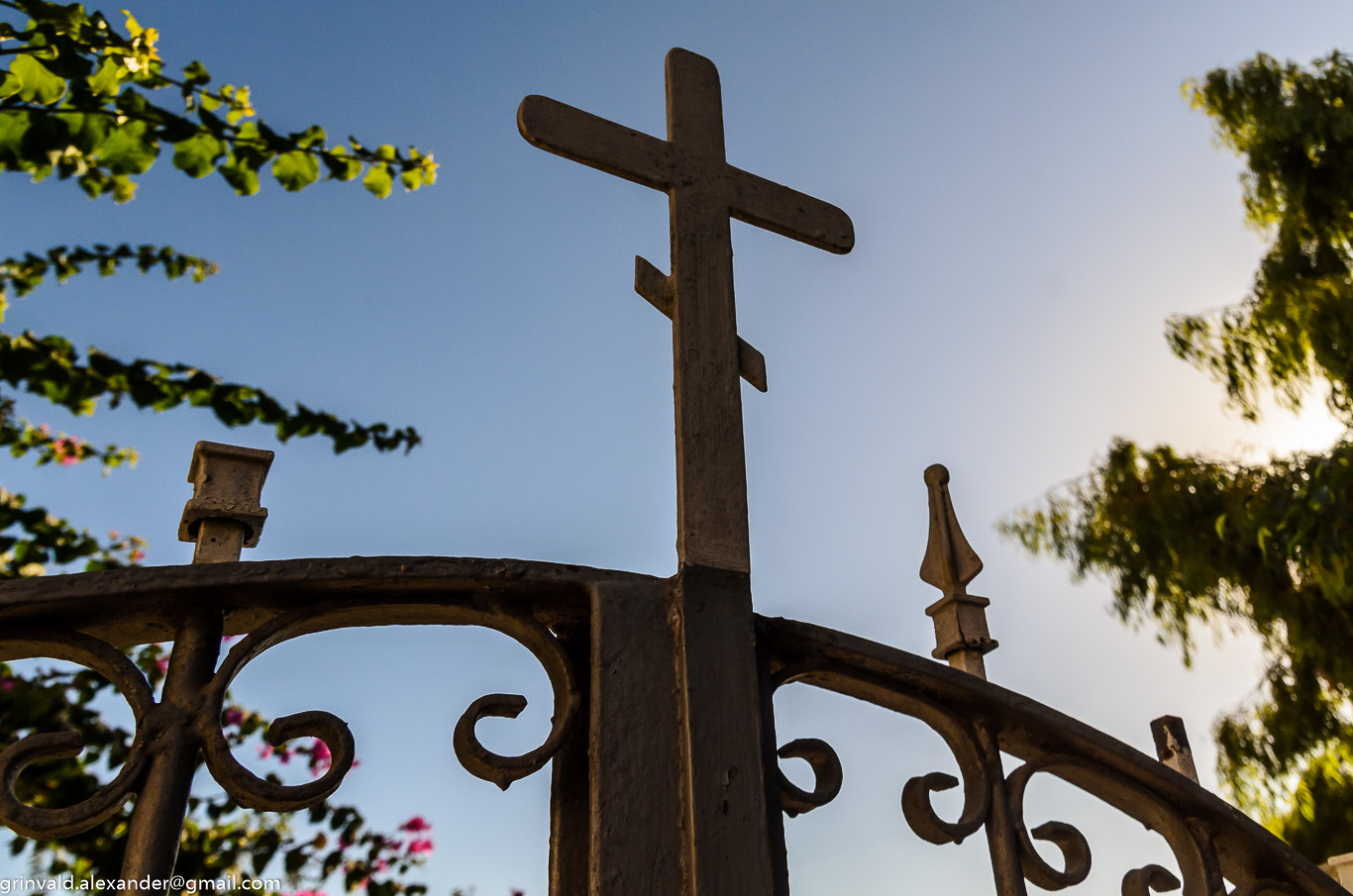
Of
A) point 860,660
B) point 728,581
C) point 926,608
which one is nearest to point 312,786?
point 728,581

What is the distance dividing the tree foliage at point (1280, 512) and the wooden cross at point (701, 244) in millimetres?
4168

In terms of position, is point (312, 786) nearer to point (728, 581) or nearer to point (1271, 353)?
point (728, 581)

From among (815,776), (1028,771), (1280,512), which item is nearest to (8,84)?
(815,776)

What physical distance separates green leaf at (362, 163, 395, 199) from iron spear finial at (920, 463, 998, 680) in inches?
59.7

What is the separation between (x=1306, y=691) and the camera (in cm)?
588

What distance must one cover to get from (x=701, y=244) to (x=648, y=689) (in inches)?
27.9

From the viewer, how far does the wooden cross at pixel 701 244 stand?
1.31 m

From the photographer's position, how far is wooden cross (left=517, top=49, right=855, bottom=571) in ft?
4.31

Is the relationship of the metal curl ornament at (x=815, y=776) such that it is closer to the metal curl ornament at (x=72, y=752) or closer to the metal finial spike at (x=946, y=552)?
the metal finial spike at (x=946, y=552)

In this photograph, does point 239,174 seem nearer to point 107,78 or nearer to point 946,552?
point 107,78

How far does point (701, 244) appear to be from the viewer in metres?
1.53

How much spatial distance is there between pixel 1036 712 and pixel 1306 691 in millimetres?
5698

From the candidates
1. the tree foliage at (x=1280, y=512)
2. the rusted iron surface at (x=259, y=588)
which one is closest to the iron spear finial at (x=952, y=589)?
the rusted iron surface at (x=259, y=588)

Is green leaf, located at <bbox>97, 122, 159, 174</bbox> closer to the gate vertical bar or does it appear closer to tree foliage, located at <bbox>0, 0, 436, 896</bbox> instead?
tree foliage, located at <bbox>0, 0, 436, 896</bbox>
